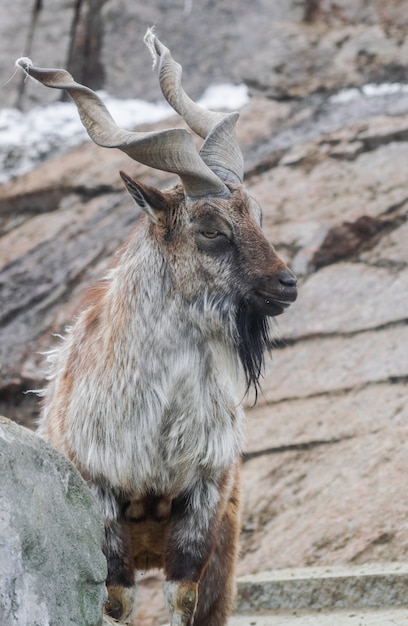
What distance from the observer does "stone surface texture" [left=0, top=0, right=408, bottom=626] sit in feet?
23.6

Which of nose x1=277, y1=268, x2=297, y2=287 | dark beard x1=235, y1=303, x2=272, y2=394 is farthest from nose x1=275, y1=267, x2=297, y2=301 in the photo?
dark beard x1=235, y1=303, x2=272, y2=394

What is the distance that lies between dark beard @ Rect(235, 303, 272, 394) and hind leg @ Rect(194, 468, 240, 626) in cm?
65

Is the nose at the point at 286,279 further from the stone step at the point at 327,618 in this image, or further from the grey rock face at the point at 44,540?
the stone step at the point at 327,618

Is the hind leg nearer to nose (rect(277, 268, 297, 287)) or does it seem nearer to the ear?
nose (rect(277, 268, 297, 287))

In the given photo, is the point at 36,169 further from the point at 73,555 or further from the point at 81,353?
the point at 73,555

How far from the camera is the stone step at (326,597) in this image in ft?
18.5

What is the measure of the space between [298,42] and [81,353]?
25.6 ft

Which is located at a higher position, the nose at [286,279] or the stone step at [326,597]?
the nose at [286,279]

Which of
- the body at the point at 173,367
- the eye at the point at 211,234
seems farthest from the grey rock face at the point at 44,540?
the eye at the point at 211,234

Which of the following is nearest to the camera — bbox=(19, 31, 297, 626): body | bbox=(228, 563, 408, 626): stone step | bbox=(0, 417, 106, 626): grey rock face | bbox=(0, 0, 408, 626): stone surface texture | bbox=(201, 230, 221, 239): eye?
bbox=(0, 417, 106, 626): grey rock face

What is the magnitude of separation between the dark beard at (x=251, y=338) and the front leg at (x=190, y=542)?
0.60 metres

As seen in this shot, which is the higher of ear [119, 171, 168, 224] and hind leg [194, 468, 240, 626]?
ear [119, 171, 168, 224]

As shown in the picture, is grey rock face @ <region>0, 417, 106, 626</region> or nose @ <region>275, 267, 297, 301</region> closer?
grey rock face @ <region>0, 417, 106, 626</region>

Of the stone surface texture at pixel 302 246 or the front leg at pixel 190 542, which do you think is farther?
the stone surface texture at pixel 302 246
